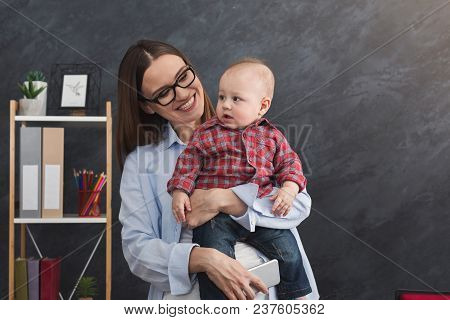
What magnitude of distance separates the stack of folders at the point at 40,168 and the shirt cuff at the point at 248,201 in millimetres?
1410

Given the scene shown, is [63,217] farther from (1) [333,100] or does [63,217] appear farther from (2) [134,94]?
(1) [333,100]

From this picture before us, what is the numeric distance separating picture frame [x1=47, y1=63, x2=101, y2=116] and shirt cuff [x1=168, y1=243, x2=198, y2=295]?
1475 mm

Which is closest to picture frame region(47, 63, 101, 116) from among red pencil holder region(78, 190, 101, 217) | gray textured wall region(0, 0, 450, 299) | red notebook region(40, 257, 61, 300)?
gray textured wall region(0, 0, 450, 299)

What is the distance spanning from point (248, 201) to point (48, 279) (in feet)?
5.11

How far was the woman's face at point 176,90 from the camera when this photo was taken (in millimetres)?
1567

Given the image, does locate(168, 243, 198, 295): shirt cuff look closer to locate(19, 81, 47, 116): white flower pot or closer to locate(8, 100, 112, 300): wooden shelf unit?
locate(8, 100, 112, 300): wooden shelf unit

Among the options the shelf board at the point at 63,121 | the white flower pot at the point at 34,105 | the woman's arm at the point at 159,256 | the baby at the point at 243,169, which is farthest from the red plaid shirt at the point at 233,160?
the white flower pot at the point at 34,105

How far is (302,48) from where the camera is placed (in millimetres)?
2971

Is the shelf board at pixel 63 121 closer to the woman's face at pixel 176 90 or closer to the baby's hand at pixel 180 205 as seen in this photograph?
the woman's face at pixel 176 90

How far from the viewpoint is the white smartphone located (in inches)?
55.0

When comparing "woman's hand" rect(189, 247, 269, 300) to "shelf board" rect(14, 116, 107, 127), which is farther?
"shelf board" rect(14, 116, 107, 127)

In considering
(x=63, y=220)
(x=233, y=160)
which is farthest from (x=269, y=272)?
(x=63, y=220)

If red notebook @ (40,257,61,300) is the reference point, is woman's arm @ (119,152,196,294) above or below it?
above
